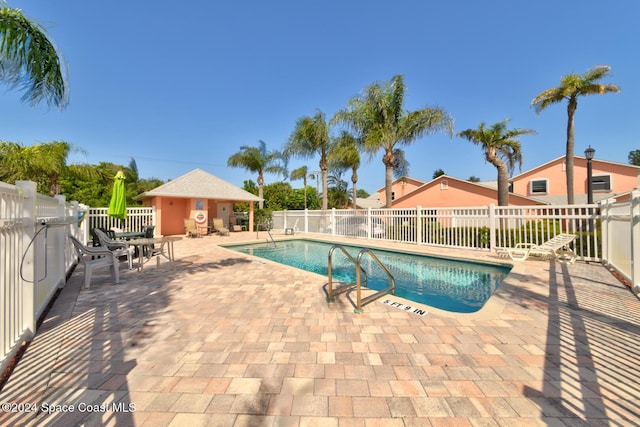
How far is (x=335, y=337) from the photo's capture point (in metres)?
2.99

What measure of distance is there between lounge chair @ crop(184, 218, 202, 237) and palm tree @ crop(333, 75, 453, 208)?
11.0 metres

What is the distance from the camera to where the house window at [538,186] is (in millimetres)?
22547

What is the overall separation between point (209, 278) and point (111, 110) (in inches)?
936

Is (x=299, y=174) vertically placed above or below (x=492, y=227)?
above

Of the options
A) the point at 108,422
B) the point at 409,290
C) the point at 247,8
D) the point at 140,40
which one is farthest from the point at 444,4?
the point at 108,422

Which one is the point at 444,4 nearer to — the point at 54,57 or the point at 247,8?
the point at 247,8

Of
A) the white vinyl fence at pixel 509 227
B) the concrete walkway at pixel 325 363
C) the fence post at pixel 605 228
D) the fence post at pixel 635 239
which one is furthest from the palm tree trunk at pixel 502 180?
the concrete walkway at pixel 325 363

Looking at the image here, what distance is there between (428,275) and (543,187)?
2338cm

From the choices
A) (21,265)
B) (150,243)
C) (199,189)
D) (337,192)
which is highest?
(337,192)

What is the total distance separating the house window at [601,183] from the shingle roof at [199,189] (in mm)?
27369

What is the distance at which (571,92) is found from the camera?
1412 centimetres

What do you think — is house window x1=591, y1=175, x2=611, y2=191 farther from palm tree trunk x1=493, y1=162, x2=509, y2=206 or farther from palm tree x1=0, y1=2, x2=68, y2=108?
palm tree x1=0, y1=2, x2=68, y2=108

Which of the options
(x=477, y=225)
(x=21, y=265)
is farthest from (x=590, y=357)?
(x=477, y=225)

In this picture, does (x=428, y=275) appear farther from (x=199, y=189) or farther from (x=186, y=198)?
(x=199, y=189)
